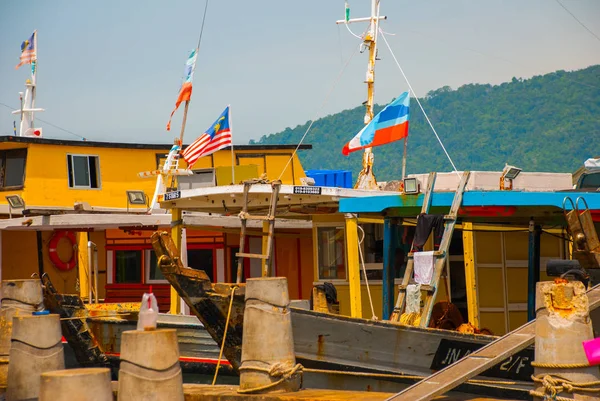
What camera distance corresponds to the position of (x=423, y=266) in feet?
41.5

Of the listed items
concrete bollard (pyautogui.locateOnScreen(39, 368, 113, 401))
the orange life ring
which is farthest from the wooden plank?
the orange life ring

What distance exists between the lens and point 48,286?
16.7 meters

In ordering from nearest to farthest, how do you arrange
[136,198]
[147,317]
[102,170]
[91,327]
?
[147,317], [91,327], [136,198], [102,170]

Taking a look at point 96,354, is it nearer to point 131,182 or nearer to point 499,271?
point 499,271

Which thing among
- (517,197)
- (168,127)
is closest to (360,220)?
(517,197)

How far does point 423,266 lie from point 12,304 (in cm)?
565

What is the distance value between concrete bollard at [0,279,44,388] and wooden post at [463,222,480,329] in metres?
6.77

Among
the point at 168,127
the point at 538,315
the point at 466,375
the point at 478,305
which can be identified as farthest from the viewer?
the point at 168,127

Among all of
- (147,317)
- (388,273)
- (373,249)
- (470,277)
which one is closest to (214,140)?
(373,249)

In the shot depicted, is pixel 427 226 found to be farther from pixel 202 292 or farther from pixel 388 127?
pixel 388 127

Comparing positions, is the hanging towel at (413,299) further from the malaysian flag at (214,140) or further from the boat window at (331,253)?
the malaysian flag at (214,140)

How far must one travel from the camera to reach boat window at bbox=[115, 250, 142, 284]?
2238 cm

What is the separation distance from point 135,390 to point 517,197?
6.12 metres

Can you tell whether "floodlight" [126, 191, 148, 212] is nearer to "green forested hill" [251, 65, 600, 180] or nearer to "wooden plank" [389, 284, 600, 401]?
"wooden plank" [389, 284, 600, 401]
